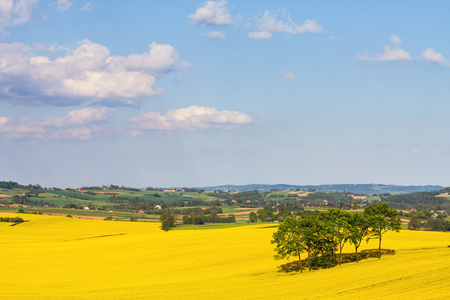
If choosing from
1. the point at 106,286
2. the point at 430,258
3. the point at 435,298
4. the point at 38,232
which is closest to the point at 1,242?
the point at 38,232

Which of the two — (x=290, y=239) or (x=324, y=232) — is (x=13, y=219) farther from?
(x=324, y=232)

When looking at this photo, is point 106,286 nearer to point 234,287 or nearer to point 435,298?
point 234,287

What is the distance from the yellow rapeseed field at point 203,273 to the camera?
52.3 m

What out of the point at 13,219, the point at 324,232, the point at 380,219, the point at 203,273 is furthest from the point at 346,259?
the point at 13,219

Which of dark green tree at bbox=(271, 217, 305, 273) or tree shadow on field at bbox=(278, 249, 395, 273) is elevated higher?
dark green tree at bbox=(271, 217, 305, 273)

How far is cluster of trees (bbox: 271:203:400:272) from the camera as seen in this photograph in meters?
66.8

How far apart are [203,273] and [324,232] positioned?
16.8 m

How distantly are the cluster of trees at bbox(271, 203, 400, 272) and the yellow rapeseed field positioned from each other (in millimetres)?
2935

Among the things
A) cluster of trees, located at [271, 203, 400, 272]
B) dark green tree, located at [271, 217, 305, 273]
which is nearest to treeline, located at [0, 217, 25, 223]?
cluster of trees, located at [271, 203, 400, 272]

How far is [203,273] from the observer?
218ft

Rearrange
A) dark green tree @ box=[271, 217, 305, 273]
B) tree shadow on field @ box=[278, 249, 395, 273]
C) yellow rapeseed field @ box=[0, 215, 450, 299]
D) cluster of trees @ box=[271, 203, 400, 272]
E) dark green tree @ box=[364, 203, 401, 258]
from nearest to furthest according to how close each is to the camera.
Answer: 1. yellow rapeseed field @ box=[0, 215, 450, 299]
2. dark green tree @ box=[271, 217, 305, 273]
3. cluster of trees @ box=[271, 203, 400, 272]
4. tree shadow on field @ box=[278, 249, 395, 273]
5. dark green tree @ box=[364, 203, 401, 258]

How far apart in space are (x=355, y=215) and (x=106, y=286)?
35.6 m

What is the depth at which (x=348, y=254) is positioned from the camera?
75688 mm

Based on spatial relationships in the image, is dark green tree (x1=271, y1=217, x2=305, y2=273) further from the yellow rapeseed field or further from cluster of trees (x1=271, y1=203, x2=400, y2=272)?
the yellow rapeseed field
